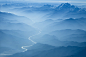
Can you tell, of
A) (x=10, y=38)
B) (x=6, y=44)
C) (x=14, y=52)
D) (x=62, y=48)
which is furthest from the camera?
(x=10, y=38)

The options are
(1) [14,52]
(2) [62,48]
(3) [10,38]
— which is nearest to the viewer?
(1) [14,52]

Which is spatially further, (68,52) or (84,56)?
(68,52)

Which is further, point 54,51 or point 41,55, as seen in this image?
point 54,51

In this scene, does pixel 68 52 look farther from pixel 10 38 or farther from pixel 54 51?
pixel 10 38

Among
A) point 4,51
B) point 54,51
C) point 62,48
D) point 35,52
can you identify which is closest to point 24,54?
point 35,52

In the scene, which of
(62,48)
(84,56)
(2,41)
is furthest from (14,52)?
(84,56)

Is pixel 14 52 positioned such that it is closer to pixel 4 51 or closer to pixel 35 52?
pixel 4 51

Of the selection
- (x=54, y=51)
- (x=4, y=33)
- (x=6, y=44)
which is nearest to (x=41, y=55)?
(x=54, y=51)

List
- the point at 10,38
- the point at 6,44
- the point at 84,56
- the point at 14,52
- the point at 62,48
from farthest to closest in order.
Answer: the point at 10,38, the point at 6,44, the point at 62,48, the point at 14,52, the point at 84,56
